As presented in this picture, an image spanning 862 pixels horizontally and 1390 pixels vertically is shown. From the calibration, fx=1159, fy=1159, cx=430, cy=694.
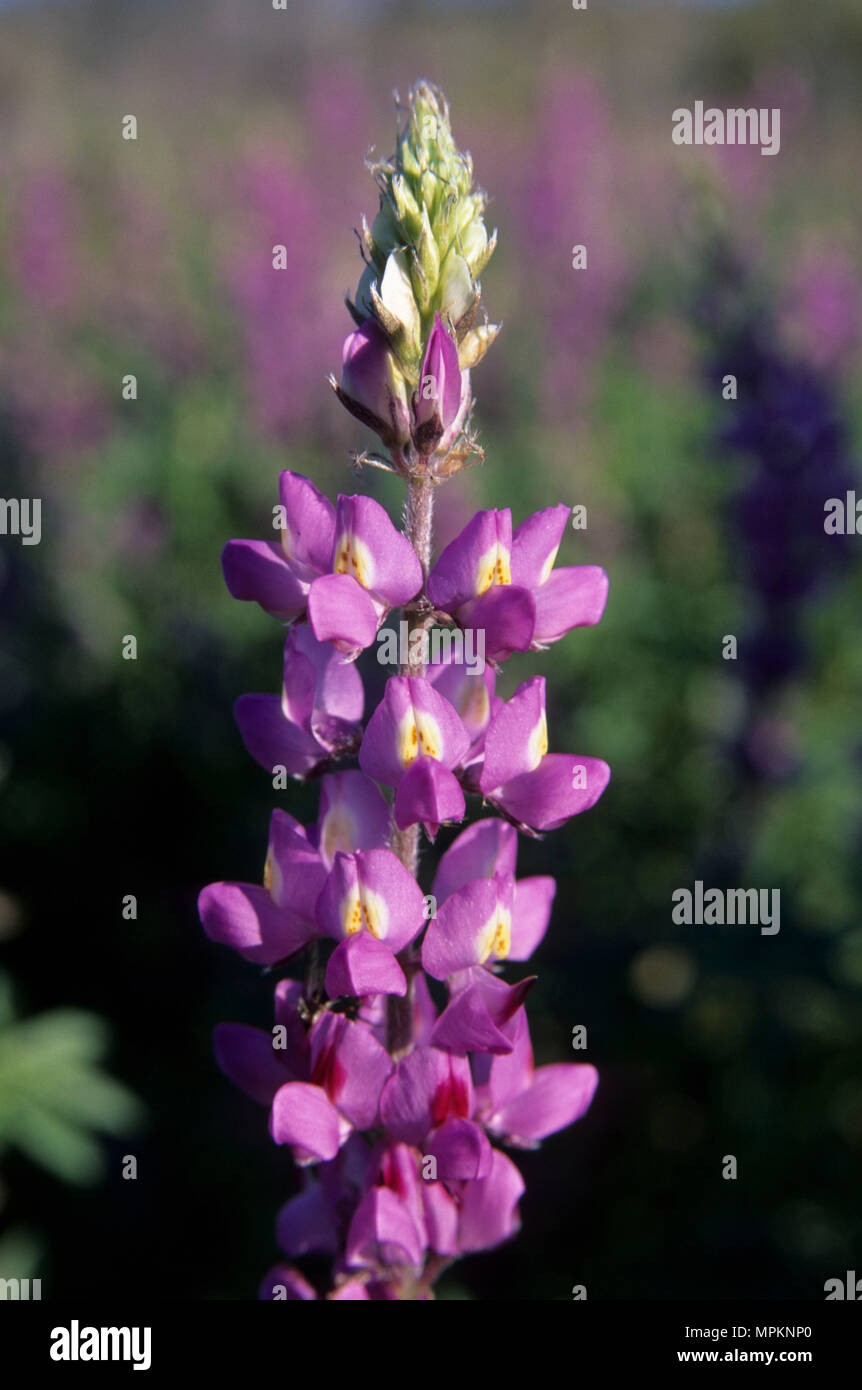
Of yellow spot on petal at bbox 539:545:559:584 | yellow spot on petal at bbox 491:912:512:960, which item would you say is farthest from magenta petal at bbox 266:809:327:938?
yellow spot on petal at bbox 539:545:559:584

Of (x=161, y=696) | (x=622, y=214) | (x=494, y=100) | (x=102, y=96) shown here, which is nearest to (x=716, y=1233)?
(x=161, y=696)

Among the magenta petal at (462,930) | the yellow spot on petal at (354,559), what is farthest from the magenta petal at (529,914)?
the yellow spot on petal at (354,559)

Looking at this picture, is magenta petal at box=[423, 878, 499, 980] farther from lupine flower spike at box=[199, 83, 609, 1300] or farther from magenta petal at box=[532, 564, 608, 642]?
magenta petal at box=[532, 564, 608, 642]

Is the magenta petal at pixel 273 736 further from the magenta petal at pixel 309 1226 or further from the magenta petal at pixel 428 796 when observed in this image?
the magenta petal at pixel 309 1226

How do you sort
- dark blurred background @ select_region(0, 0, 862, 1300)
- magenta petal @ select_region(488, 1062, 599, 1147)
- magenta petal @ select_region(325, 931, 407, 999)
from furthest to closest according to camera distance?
dark blurred background @ select_region(0, 0, 862, 1300), magenta petal @ select_region(488, 1062, 599, 1147), magenta petal @ select_region(325, 931, 407, 999)

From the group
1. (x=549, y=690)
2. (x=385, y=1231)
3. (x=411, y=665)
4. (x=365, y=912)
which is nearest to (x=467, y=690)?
(x=411, y=665)

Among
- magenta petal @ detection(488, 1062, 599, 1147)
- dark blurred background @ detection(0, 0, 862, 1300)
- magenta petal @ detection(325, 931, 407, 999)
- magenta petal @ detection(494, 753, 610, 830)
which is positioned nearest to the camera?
magenta petal @ detection(325, 931, 407, 999)
